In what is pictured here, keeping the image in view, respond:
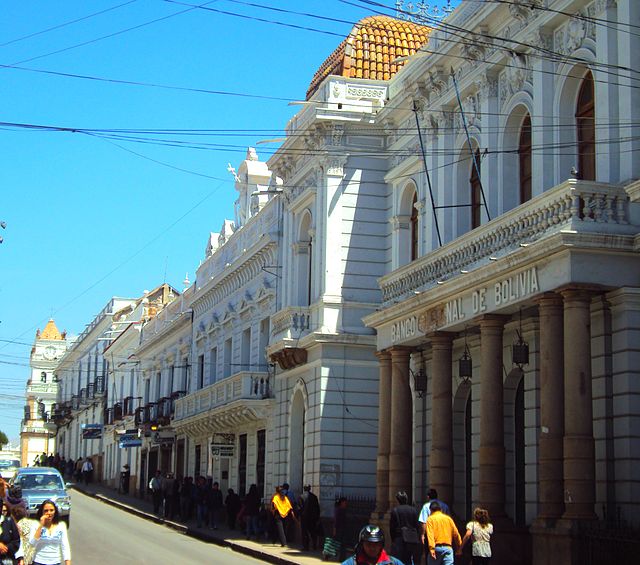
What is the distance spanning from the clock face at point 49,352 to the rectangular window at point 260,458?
8780 cm

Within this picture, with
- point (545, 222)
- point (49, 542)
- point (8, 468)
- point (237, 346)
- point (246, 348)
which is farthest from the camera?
point (8, 468)

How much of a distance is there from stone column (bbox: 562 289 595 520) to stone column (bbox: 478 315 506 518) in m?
2.37

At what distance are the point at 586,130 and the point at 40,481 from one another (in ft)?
54.7

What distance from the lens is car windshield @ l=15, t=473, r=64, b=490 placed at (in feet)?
101

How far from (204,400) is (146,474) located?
15.2m

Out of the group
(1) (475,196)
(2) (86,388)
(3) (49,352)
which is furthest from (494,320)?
(3) (49,352)

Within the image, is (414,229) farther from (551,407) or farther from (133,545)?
(551,407)

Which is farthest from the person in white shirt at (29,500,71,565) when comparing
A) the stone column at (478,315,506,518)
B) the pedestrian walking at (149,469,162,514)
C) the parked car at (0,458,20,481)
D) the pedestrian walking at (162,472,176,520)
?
the parked car at (0,458,20,481)

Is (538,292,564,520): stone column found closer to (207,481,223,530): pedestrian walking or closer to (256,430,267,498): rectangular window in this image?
(207,481,223,530): pedestrian walking

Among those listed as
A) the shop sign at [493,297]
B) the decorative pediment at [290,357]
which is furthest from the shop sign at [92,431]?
the shop sign at [493,297]

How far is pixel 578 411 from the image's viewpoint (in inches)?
767

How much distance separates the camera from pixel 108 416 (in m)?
69.0

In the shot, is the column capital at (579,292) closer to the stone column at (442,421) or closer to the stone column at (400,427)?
the stone column at (442,421)

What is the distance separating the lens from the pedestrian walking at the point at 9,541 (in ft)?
46.4
